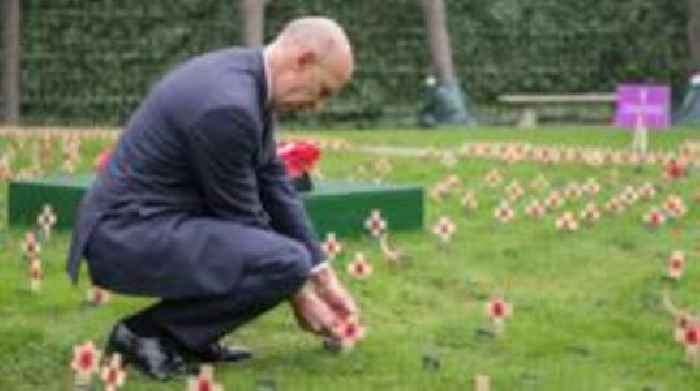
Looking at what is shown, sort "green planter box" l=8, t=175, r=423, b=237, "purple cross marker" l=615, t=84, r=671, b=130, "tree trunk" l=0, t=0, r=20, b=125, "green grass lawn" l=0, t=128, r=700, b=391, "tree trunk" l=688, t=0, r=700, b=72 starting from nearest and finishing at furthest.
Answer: "green grass lawn" l=0, t=128, r=700, b=391, "green planter box" l=8, t=175, r=423, b=237, "purple cross marker" l=615, t=84, r=671, b=130, "tree trunk" l=0, t=0, r=20, b=125, "tree trunk" l=688, t=0, r=700, b=72

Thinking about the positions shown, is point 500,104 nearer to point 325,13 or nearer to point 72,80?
point 325,13

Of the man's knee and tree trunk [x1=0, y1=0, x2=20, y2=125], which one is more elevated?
the man's knee

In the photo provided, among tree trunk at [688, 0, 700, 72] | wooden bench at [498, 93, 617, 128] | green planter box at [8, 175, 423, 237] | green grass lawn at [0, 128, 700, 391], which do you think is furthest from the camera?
tree trunk at [688, 0, 700, 72]

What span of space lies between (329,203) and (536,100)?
14.7 m

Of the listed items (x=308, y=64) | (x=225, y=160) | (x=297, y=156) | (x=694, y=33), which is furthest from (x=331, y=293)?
(x=694, y=33)

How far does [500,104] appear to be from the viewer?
22953 millimetres

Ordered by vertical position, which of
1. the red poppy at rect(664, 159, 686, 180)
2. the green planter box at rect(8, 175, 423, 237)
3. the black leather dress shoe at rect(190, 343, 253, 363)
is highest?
the black leather dress shoe at rect(190, 343, 253, 363)

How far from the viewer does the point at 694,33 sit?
22.1 meters

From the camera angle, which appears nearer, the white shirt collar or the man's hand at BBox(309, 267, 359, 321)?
the white shirt collar

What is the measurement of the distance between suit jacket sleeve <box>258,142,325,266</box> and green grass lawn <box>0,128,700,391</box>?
15.2 inches

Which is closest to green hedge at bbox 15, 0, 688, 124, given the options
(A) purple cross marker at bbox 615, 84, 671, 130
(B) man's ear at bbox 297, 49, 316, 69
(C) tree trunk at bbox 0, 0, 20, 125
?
(C) tree trunk at bbox 0, 0, 20, 125

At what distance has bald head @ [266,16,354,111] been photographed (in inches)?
174

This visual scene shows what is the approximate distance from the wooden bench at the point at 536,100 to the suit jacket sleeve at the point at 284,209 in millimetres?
16722

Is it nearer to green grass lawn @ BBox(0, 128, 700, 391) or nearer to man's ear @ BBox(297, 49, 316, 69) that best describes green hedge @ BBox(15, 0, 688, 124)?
green grass lawn @ BBox(0, 128, 700, 391)
